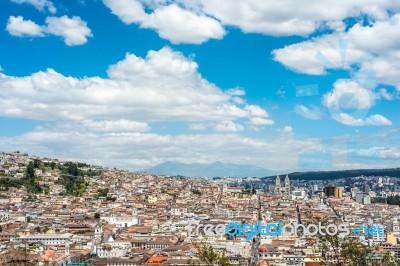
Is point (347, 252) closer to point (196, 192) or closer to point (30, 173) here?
point (30, 173)

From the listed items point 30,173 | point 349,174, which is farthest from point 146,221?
point 349,174

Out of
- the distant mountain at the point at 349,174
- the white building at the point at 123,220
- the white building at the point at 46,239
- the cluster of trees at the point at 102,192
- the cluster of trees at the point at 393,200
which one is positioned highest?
the distant mountain at the point at 349,174

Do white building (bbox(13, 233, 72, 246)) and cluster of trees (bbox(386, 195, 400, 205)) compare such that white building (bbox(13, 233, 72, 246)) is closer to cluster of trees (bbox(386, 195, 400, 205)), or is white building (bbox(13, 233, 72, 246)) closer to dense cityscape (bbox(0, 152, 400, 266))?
dense cityscape (bbox(0, 152, 400, 266))

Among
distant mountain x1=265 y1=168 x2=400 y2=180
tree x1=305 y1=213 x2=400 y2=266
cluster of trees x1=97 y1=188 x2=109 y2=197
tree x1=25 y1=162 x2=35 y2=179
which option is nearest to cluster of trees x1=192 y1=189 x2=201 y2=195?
cluster of trees x1=97 y1=188 x2=109 y2=197

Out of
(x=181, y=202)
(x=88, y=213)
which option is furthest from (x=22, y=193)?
(x=181, y=202)

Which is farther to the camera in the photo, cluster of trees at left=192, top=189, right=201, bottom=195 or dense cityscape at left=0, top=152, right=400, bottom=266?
cluster of trees at left=192, top=189, right=201, bottom=195

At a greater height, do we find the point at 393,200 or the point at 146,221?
the point at 393,200

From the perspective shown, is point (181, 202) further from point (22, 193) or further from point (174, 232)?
point (174, 232)

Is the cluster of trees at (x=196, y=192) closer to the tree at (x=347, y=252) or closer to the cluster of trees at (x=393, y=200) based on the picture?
the cluster of trees at (x=393, y=200)

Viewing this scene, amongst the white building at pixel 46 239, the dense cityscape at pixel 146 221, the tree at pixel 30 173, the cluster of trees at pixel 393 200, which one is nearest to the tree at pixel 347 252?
the dense cityscape at pixel 146 221
